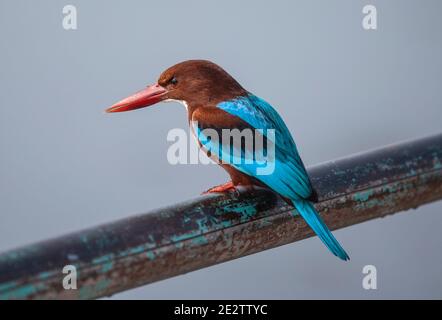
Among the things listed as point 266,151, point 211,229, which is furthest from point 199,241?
point 266,151

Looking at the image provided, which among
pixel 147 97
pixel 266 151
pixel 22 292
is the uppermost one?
pixel 147 97

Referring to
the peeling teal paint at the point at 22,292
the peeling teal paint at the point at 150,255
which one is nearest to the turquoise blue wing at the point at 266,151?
the peeling teal paint at the point at 150,255

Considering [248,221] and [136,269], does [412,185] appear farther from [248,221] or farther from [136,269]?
[136,269]

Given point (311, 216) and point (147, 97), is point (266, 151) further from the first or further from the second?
point (147, 97)

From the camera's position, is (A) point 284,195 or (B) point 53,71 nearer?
(A) point 284,195

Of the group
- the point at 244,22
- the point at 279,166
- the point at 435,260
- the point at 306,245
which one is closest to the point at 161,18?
the point at 244,22
